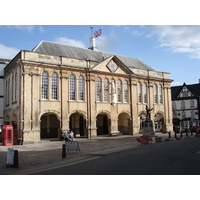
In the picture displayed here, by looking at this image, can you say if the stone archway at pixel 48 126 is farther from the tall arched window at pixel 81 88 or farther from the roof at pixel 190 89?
the roof at pixel 190 89

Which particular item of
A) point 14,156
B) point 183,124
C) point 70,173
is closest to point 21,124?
point 14,156

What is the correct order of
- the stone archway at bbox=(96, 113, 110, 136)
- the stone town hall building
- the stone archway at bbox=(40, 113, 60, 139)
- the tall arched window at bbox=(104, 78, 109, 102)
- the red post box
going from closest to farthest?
the red post box
the stone town hall building
the stone archway at bbox=(40, 113, 60, 139)
the tall arched window at bbox=(104, 78, 109, 102)
the stone archway at bbox=(96, 113, 110, 136)

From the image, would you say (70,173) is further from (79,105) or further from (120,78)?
(120,78)

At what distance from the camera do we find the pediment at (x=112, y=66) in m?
30.6

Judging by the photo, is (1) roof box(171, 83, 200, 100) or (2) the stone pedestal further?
(1) roof box(171, 83, 200, 100)

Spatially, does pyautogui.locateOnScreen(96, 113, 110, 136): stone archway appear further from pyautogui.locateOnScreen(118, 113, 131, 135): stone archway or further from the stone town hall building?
pyautogui.locateOnScreen(118, 113, 131, 135): stone archway

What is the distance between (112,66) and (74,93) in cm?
702

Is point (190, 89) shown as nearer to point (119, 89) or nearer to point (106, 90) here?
point (119, 89)

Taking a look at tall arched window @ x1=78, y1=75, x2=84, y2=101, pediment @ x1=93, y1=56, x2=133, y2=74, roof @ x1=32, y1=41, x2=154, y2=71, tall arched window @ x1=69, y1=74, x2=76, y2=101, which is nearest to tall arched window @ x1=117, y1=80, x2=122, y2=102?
pediment @ x1=93, y1=56, x2=133, y2=74

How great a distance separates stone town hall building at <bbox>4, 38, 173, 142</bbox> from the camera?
24.8 metres

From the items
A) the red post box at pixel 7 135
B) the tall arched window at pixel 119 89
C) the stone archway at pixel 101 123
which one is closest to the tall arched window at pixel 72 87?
the tall arched window at pixel 119 89

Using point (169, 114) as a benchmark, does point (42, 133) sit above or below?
below

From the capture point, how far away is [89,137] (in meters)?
28.4

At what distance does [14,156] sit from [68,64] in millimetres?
18583
